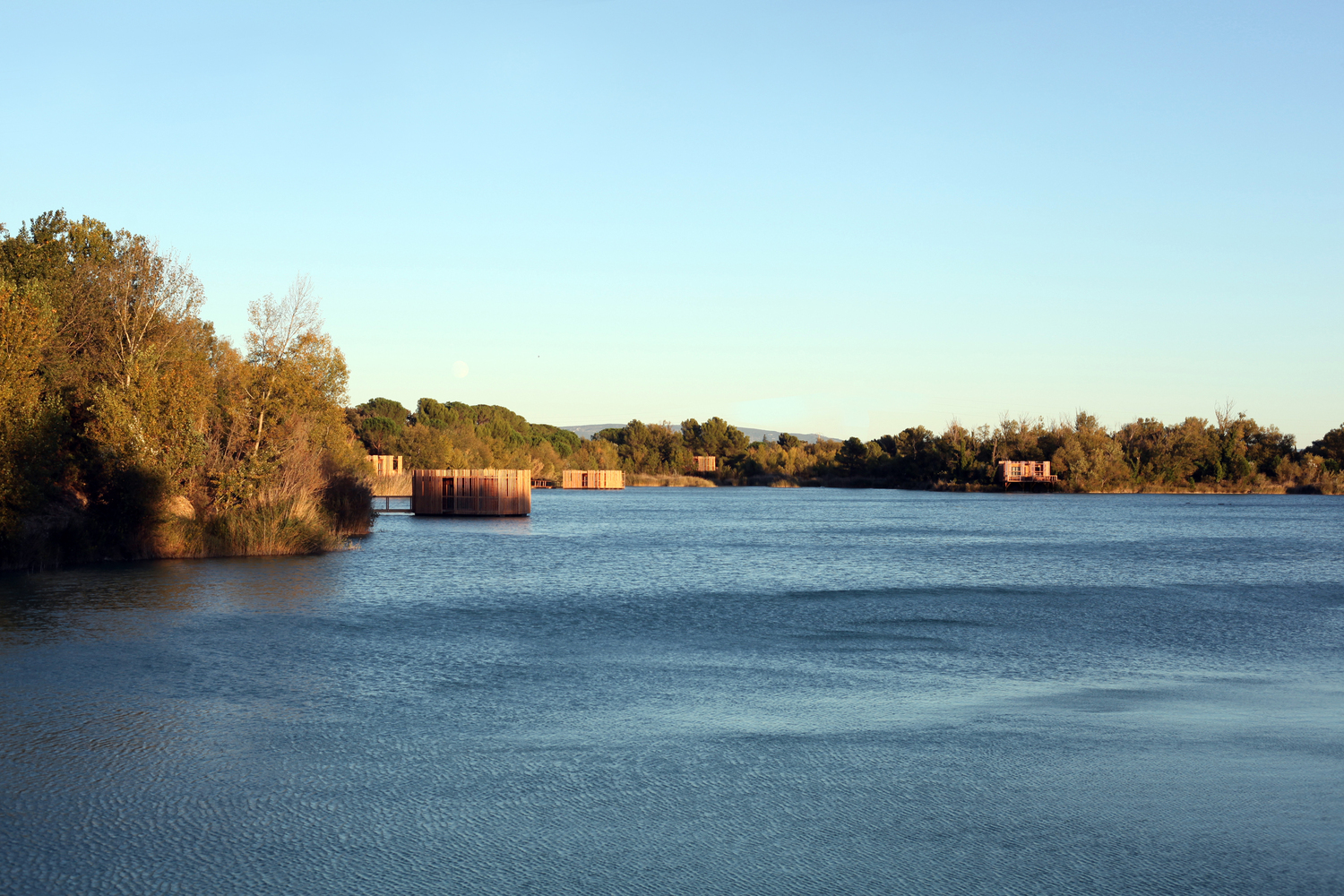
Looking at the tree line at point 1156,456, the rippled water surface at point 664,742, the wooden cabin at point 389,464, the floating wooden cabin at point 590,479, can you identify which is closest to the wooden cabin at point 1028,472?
the tree line at point 1156,456

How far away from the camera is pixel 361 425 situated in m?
105

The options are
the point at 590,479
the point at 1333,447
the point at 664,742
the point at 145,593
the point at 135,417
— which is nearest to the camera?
the point at 664,742

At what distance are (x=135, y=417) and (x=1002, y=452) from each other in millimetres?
103776

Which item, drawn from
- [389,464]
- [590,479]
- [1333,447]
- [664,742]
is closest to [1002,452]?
[1333,447]

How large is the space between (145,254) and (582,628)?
876 inches

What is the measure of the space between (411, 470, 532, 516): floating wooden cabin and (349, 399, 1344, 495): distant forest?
31.0 meters

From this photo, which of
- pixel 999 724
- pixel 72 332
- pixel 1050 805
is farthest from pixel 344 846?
pixel 72 332

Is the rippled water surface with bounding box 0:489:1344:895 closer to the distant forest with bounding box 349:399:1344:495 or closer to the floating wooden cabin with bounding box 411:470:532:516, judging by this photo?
the floating wooden cabin with bounding box 411:470:532:516

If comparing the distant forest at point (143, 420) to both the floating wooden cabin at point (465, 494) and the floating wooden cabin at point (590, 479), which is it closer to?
the floating wooden cabin at point (465, 494)

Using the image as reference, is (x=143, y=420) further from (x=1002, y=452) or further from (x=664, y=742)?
(x=1002, y=452)

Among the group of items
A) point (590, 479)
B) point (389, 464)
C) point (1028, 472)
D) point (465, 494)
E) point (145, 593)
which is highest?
point (389, 464)

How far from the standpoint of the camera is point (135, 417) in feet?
86.2

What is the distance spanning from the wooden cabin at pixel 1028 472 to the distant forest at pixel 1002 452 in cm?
127

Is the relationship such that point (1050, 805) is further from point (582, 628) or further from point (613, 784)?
point (582, 628)
